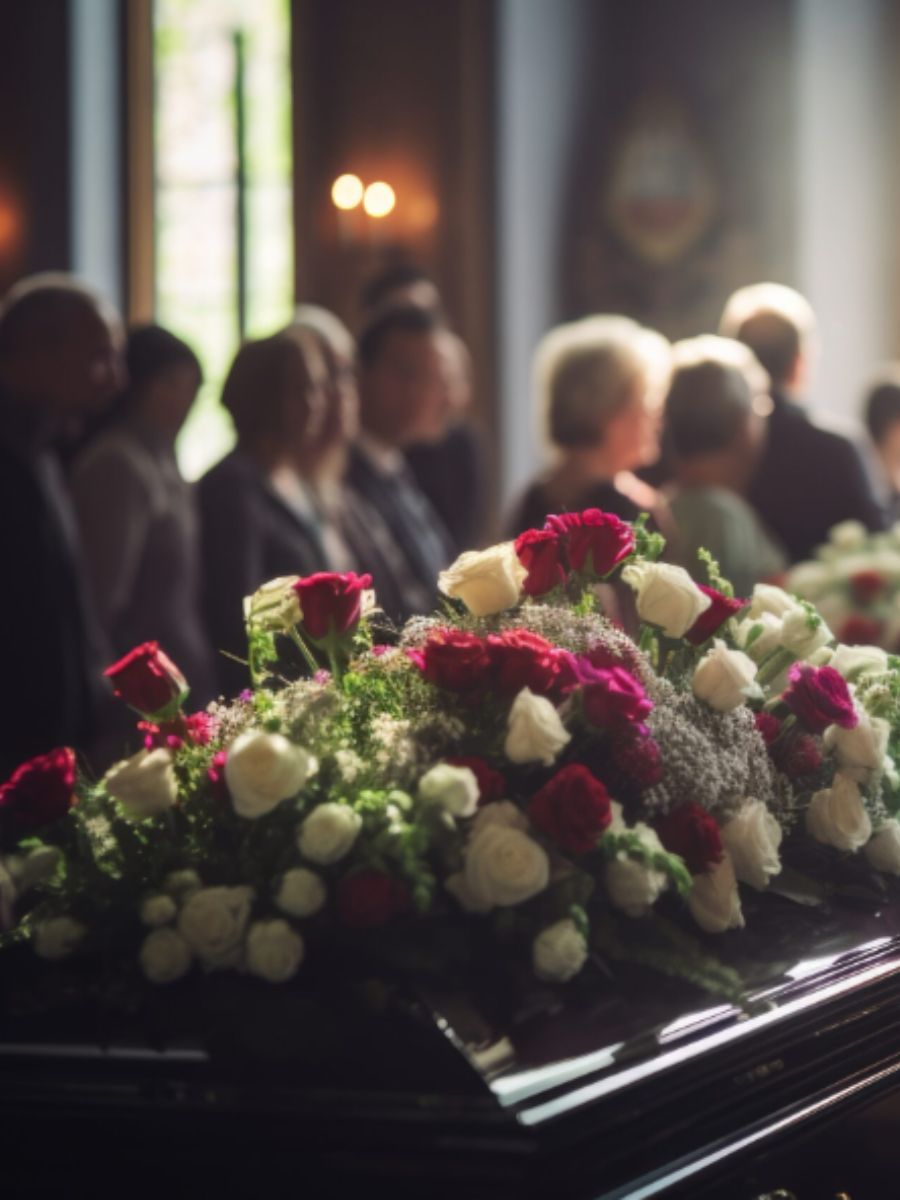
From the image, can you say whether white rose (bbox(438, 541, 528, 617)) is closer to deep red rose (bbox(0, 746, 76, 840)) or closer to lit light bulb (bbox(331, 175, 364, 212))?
deep red rose (bbox(0, 746, 76, 840))

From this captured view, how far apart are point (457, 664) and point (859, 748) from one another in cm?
50

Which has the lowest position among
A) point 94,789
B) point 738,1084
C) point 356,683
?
point 738,1084

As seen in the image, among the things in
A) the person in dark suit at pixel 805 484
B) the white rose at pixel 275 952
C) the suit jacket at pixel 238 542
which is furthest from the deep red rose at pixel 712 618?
the person in dark suit at pixel 805 484

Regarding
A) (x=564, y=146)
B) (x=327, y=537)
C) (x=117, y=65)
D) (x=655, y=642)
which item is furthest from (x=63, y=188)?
(x=655, y=642)

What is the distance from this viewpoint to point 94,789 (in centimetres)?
175

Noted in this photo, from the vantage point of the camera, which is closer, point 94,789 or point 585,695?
point 585,695

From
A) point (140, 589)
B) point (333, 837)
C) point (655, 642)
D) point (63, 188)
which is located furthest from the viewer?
point (63, 188)

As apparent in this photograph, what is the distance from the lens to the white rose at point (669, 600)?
1843mm

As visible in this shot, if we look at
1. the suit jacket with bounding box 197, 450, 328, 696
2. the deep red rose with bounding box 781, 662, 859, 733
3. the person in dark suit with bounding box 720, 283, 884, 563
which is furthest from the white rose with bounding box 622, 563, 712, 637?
the person in dark suit with bounding box 720, 283, 884, 563

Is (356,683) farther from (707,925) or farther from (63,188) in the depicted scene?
(63,188)

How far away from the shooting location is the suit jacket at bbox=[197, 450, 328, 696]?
429 centimetres

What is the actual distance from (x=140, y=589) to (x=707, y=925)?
115 inches

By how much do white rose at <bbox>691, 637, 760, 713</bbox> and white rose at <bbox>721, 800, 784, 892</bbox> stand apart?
4.1 inches

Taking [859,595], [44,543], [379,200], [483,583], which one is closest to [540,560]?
[483,583]
